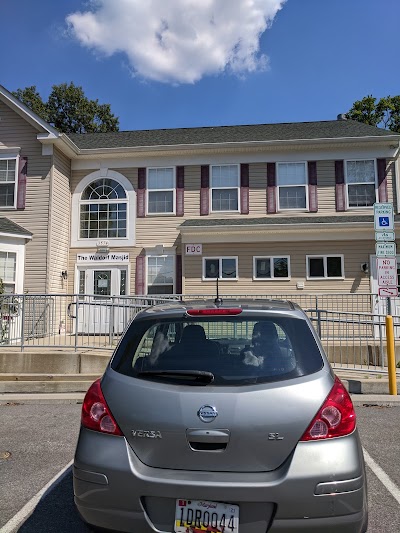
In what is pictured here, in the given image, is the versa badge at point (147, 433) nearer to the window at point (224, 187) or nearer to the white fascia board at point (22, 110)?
the window at point (224, 187)

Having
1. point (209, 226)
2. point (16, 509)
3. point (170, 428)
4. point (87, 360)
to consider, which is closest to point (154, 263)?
point (209, 226)

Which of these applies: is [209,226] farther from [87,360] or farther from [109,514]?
[109,514]

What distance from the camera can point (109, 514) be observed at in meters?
2.21

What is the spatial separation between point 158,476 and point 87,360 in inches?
248

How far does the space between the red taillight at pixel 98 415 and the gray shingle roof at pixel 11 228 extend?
10853 millimetres

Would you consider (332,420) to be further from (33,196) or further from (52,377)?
(33,196)

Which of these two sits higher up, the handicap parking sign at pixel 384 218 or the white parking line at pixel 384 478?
the handicap parking sign at pixel 384 218

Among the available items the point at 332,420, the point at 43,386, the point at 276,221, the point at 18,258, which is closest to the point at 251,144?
the point at 276,221

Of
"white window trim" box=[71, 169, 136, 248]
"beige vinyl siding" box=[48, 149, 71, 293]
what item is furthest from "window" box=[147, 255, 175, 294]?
"beige vinyl siding" box=[48, 149, 71, 293]

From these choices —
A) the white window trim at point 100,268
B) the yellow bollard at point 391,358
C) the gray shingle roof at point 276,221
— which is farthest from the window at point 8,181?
the yellow bollard at point 391,358

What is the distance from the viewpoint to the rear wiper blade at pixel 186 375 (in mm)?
2396

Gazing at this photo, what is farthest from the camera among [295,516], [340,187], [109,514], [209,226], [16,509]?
[340,187]

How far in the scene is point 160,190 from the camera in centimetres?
1412

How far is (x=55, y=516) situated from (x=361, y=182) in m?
13.1
